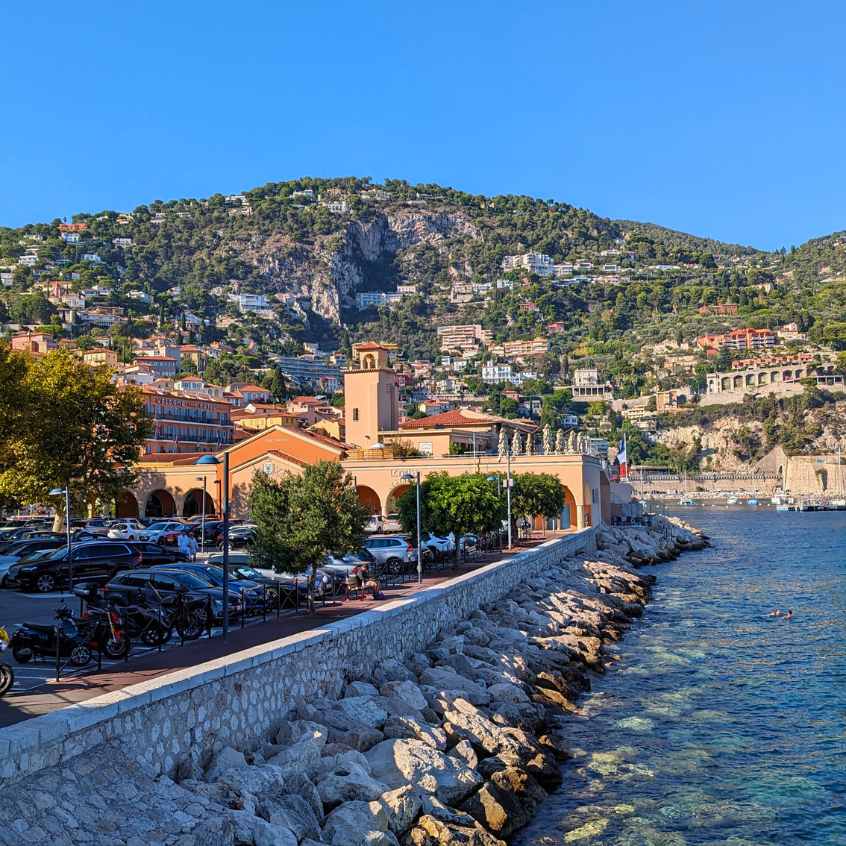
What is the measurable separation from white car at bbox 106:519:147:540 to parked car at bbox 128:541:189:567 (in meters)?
8.55

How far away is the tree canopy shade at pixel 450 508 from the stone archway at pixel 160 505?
99.8 feet

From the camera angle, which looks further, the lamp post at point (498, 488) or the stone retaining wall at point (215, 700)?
the lamp post at point (498, 488)

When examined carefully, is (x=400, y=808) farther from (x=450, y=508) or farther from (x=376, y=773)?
(x=450, y=508)

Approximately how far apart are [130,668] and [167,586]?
699 cm

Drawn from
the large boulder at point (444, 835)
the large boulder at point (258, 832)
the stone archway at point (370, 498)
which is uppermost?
the stone archway at point (370, 498)

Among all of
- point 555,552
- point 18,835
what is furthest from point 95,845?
point 555,552

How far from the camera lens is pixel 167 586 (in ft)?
77.9

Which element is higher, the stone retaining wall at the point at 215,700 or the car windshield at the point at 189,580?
the car windshield at the point at 189,580

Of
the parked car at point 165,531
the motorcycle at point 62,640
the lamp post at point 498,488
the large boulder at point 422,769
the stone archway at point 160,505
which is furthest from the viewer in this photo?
the stone archway at point 160,505

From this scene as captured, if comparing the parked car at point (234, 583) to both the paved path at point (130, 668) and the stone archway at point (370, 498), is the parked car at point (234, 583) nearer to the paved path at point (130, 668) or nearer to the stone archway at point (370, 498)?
the paved path at point (130, 668)

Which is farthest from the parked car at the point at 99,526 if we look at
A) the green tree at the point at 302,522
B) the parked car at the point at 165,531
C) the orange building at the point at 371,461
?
the green tree at the point at 302,522

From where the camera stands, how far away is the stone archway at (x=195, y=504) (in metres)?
66.2

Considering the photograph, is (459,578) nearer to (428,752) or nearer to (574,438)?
(428,752)

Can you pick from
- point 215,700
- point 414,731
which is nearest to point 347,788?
point 215,700
